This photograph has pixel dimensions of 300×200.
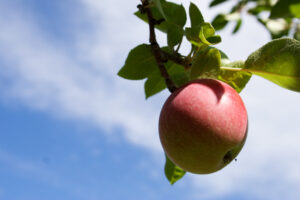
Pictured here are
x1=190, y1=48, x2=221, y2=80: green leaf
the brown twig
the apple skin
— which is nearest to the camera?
the apple skin

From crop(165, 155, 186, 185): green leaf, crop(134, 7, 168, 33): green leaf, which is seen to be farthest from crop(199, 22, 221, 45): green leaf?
crop(165, 155, 186, 185): green leaf

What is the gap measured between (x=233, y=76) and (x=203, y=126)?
350 mm

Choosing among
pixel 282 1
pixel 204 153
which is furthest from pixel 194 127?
pixel 282 1

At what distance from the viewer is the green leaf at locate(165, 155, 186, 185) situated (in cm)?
167

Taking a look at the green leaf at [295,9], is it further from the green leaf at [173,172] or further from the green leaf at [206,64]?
the green leaf at [173,172]

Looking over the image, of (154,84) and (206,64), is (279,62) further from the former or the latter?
(154,84)

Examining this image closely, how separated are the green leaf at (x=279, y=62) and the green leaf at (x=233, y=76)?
0.18 ft

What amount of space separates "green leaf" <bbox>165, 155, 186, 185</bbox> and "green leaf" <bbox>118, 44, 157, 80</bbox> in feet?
1.40

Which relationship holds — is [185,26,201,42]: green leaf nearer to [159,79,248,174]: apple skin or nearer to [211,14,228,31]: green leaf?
[159,79,248,174]: apple skin

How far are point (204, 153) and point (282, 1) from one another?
0.92 meters

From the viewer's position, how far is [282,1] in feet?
5.49

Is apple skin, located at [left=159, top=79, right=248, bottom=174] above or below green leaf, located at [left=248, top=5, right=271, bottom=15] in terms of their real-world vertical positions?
below

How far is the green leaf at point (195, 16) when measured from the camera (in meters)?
1.34

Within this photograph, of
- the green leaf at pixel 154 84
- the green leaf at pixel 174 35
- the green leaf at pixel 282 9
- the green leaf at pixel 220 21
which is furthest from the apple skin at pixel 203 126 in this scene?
the green leaf at pixel 220 21
